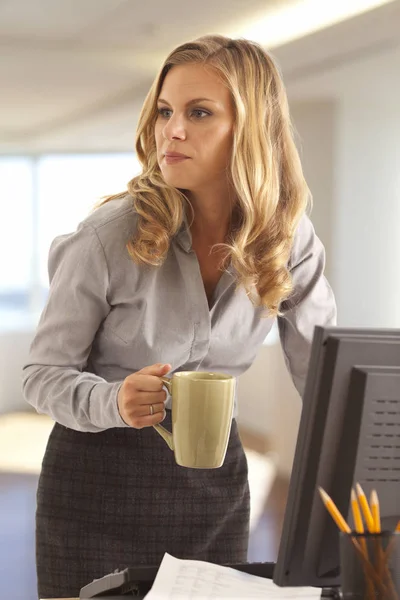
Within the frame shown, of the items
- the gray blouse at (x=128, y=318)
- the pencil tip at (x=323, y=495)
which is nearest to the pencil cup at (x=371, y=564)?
the pencil tip at (x=323, y=495)

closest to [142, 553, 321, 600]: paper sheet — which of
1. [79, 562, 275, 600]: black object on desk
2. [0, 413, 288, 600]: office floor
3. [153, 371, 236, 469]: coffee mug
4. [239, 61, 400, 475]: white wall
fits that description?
[79, 562, 275, 600]: black object on desk

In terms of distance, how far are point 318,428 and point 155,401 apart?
32 cm

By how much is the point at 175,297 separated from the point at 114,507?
1.31 feet

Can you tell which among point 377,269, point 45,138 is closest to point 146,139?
point 45,138

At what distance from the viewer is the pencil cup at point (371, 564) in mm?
909

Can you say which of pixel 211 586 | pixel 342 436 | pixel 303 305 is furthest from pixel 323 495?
pixel 303 305

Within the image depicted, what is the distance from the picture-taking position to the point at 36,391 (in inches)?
58.7

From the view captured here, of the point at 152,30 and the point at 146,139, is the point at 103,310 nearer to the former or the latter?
the point at 146,139

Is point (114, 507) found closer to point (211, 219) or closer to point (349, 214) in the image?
point (211, 219)

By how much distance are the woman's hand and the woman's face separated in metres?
0.43

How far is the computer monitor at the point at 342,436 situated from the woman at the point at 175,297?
0.59 metres

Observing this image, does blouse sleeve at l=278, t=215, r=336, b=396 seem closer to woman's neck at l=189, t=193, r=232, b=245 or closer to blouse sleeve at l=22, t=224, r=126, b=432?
woman's neck at l=189, t=193, r=232, b=245

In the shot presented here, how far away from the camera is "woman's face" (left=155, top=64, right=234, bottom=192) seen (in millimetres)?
1529

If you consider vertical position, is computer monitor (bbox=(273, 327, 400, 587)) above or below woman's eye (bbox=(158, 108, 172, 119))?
below
